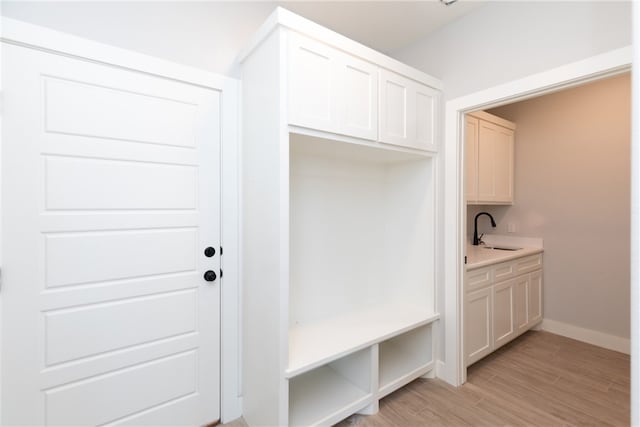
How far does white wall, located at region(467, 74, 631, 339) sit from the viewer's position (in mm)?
2738

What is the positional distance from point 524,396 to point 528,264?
1.42 metres

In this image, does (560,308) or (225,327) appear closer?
(225,327)

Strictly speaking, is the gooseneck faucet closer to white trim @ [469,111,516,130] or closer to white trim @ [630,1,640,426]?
white trim @ [469,111,516,130]

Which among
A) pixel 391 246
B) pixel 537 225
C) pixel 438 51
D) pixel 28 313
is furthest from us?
pixel 537 225

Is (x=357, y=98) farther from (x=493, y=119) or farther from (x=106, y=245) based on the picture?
(x=493, y=119)

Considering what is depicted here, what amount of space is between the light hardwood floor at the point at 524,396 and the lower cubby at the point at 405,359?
14cm

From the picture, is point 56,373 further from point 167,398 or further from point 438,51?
point 438,51

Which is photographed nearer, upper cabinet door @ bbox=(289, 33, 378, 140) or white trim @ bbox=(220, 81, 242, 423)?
upper cabinet door @ bbox=(289, 33, 378, 140)

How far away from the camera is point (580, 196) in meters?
2.97

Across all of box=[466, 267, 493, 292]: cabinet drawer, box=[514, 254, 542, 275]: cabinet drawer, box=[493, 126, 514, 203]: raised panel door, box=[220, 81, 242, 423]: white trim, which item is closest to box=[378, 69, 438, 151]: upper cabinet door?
box=[220, 81, 242, 423]: white trim

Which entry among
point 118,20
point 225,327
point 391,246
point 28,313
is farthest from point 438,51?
point 28,313

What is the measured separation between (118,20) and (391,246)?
7.82ft

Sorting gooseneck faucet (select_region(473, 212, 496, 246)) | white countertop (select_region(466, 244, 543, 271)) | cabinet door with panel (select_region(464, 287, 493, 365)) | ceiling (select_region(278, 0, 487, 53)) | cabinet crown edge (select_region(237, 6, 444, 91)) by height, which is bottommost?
cabinet door with panel (select_region(464, 287, 493, 365))

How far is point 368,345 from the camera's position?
1.80 m
